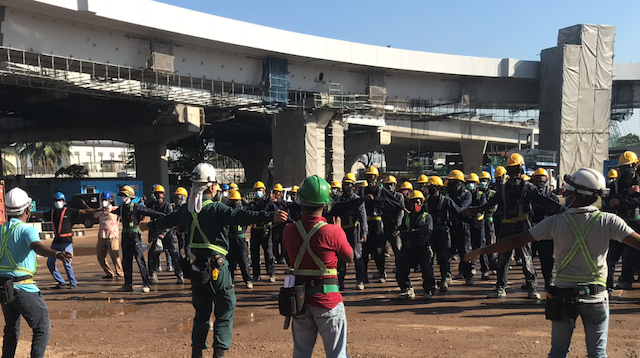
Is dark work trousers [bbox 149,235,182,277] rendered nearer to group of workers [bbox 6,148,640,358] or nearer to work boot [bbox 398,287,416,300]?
group of workers [bbox 6,148,640,358]

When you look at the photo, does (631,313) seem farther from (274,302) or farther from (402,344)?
(274,302)

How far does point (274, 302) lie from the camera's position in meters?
7.97

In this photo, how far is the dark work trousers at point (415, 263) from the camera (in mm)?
7508

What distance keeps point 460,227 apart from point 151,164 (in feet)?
81.0

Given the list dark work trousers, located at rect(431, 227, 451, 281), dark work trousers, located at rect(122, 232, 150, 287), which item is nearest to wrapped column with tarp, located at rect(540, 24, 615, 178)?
dark work trousers, located at rect(431, 227, 451, 281)

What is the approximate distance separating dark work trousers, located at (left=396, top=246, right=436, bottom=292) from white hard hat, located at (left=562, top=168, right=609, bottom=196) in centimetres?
405

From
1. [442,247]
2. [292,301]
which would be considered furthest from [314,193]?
[442,247]

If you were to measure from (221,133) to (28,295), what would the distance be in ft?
131

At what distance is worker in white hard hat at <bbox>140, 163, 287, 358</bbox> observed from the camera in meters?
4.81

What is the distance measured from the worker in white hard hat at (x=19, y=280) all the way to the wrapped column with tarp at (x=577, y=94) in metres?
37.1

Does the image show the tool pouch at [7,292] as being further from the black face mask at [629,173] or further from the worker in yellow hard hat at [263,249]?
the black face mask at [629,173]

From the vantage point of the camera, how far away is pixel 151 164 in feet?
99.9

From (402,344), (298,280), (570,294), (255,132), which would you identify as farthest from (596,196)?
(255,132)

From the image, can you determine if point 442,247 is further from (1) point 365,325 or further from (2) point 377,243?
(1) point 365,325
